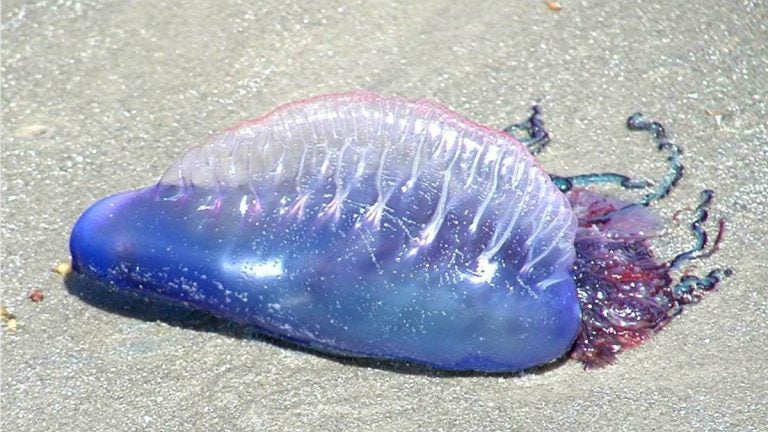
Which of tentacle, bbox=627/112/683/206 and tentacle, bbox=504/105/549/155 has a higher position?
tentacle, bbox=504/105/549/155

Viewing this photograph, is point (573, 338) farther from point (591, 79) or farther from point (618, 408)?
point (591, 79)

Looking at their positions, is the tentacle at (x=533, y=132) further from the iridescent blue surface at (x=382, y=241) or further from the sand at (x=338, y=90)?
the iridescent blue surface at (x=382, y=241)

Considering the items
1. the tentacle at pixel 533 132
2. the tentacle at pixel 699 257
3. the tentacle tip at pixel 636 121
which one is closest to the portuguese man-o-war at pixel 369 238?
the tentacle at pixel 699 257

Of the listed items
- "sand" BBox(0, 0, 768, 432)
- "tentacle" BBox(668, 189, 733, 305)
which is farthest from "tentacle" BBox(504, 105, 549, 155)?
"tentacle" BBox(668, 189, 733, 305)

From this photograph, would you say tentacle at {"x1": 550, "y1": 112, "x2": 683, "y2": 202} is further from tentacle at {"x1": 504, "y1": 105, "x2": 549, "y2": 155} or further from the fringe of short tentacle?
tentacle at {"x1": 504, "y1": 105, "x2": 549, "y2": 155}

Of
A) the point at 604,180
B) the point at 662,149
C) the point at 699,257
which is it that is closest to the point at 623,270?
the point at 699,257

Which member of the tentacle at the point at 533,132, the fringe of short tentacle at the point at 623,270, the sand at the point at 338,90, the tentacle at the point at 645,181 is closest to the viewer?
the sand at the point at 338,90

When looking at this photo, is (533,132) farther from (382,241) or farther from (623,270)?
(382,241)
